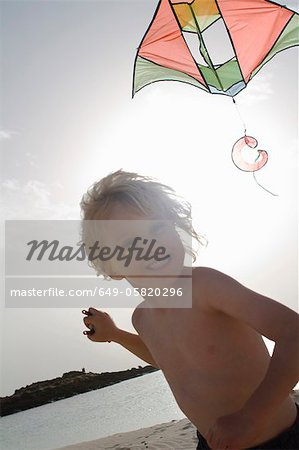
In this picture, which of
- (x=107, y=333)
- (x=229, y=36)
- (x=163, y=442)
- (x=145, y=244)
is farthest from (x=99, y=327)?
(x=163, y=442)

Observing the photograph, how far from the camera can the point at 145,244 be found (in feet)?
5.69

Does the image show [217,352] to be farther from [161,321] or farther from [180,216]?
[180,216]

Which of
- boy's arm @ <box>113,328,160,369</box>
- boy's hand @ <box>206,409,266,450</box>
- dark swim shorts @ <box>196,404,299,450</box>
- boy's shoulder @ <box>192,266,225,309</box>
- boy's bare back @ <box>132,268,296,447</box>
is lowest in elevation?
boy's arm @ <box>113,328,160,369</box>

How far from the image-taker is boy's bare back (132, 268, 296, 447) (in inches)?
60.6

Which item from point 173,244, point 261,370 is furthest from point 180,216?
point 261,370

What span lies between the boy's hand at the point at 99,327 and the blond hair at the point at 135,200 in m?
0.53

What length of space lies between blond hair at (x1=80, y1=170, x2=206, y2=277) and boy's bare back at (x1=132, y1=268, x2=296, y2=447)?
1.02 feet

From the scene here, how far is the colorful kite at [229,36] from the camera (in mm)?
6195

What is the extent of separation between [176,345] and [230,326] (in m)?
0.25

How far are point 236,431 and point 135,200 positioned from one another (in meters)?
0.90

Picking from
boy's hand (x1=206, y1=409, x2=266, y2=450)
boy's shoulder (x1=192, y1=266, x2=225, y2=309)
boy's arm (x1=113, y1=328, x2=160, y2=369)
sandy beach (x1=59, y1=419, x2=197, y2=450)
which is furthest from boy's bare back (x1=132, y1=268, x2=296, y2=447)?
sandy beach (x1=59, y1=419, x2=197, y2=450)

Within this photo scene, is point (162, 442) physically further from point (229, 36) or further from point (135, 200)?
point (135, 200)

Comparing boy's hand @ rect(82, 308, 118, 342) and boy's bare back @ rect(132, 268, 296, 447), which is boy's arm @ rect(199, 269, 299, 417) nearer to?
boy's bare back @ rect(132, 268, 296, 447)

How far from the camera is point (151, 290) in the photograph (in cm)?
181
